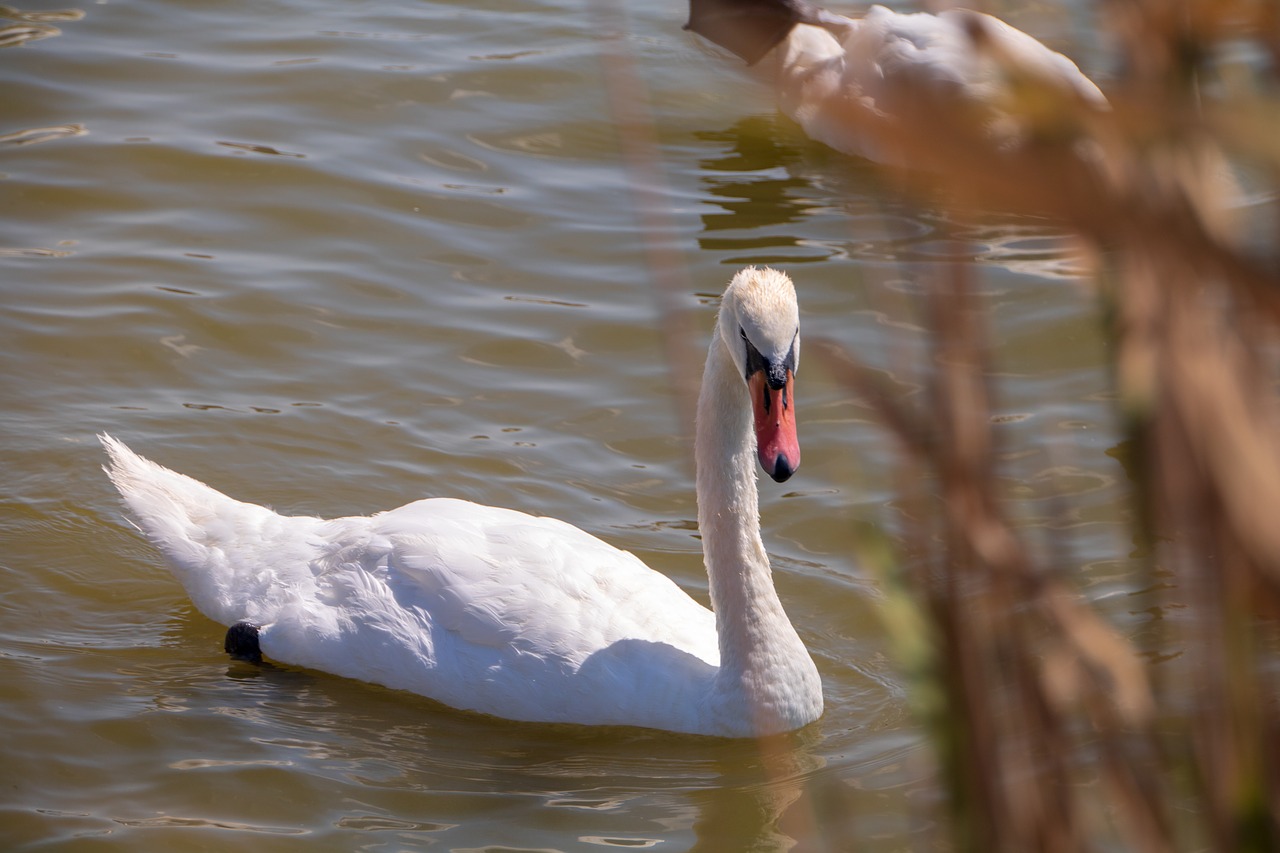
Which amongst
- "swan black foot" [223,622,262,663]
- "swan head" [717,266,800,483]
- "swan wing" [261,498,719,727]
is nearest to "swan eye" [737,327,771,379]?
"swan head" [717,266,800,483]

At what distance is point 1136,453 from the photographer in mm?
1463

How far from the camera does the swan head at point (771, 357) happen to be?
4977mm

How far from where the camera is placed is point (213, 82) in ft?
38.1

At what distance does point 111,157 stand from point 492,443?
4.32 metres

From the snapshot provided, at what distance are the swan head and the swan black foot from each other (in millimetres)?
2180

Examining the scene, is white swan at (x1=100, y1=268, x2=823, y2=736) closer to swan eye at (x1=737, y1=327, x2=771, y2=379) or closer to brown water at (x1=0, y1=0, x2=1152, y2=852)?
swan eye at (x1=737, y1=327, x2=771, y2=379)

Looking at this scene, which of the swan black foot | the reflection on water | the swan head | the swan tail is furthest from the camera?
the reflection on water

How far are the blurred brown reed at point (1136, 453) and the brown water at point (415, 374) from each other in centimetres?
15

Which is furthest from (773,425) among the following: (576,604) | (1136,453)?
(1136,453)

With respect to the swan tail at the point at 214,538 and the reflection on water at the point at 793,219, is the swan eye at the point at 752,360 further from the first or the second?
the reflection on water at the point at 793,219

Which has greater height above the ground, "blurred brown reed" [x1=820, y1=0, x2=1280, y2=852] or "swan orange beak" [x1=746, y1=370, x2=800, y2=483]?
"blurred brown reed" [x1=820, y1=0, x2=1280, y2=852]

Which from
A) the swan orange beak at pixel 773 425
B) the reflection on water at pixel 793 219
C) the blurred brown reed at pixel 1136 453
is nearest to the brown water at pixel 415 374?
the reflection on water at pixel 793 219

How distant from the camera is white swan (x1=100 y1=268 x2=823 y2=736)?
530 centimetres

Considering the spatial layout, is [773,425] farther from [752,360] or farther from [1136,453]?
[1136,453]
